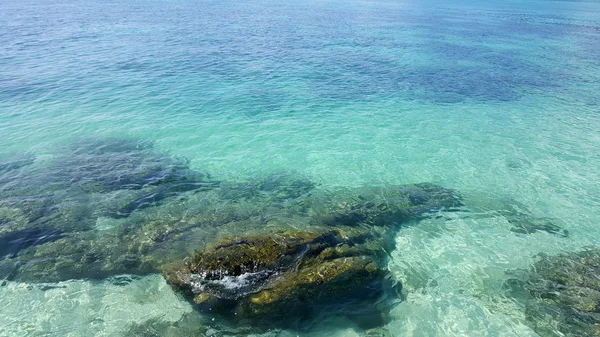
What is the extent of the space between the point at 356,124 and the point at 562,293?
13.9m

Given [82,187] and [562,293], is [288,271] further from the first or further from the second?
[82,187]

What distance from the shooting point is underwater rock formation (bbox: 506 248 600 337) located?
902 cm

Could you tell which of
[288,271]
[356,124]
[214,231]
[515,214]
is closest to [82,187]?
[214,231]

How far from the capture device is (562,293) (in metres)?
9.91

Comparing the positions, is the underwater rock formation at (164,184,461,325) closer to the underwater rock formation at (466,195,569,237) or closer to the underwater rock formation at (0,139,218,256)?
the underwater rock formation at (466,195,569,237)

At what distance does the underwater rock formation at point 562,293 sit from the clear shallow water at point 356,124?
47cm

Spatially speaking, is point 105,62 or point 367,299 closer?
point 367,299

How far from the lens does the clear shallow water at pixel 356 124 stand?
977cm

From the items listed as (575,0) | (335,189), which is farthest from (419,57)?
(575,0)

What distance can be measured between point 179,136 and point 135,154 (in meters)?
3.05

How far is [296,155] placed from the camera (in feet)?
59.5

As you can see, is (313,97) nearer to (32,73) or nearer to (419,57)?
(419,57)

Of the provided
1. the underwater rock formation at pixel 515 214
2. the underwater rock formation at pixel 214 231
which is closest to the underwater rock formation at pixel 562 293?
the underwater rock formation at pixel 515 214

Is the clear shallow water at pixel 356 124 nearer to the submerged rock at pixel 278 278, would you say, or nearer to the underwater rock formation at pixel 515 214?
the underwater rock formation at pixel 515 214
